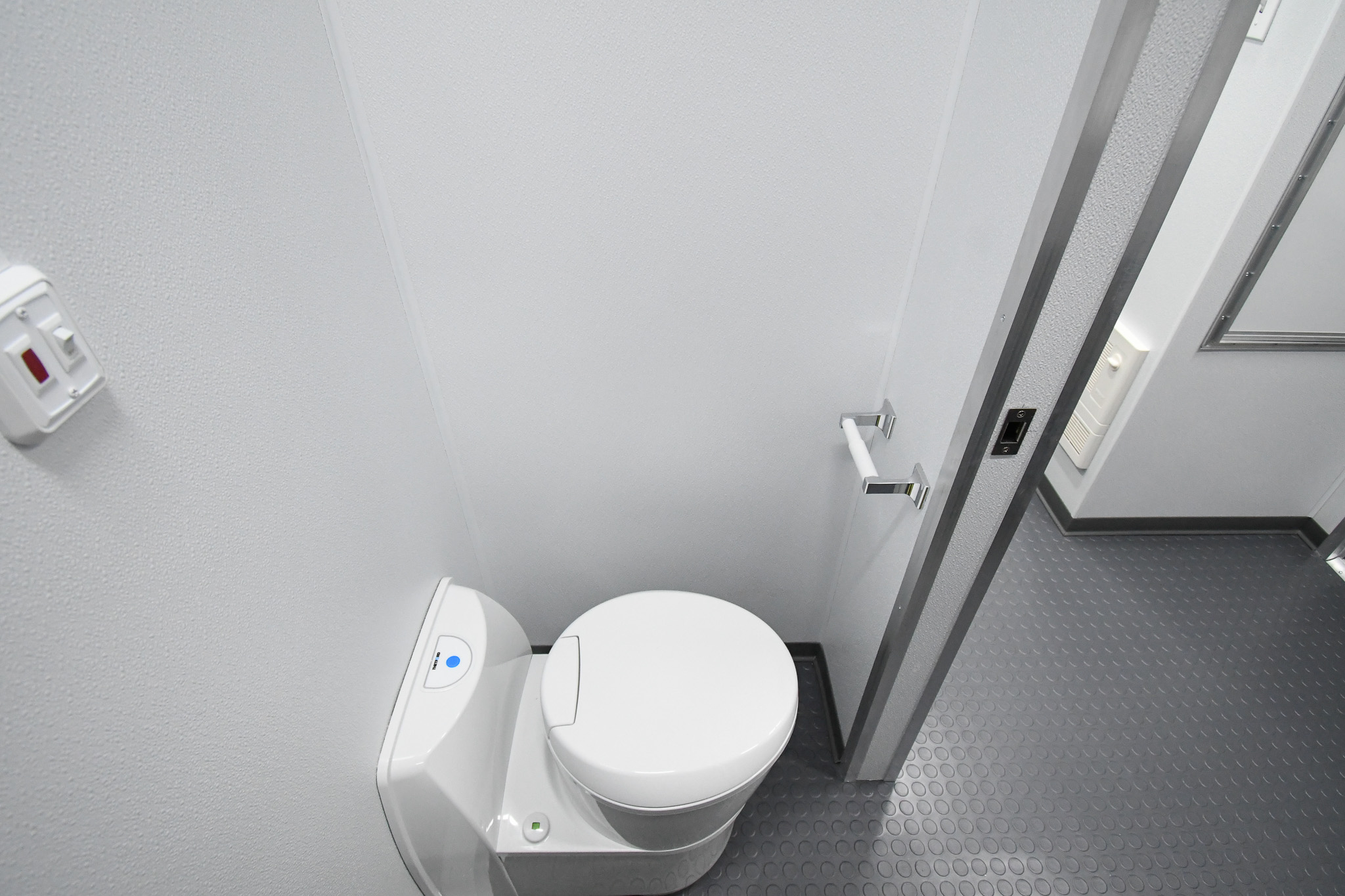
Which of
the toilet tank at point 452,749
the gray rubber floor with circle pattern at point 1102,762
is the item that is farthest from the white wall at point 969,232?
the toilet tank at point 452,749

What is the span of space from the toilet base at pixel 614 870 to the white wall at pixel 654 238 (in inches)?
21.8

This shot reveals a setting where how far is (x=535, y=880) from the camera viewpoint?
Answer: 1.15 metres

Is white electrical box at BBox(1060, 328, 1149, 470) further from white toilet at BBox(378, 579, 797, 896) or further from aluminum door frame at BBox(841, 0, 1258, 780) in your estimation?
white toilet at BBox(378, 579, 797, 896)

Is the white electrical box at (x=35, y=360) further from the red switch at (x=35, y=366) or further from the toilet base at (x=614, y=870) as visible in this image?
the toilet base at (x=614, y=870)

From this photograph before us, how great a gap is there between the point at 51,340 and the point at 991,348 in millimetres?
829

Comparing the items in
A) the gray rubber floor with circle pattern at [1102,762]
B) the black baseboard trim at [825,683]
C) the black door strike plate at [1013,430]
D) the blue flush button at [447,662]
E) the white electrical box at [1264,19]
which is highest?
the white electrical box at [1264,19]

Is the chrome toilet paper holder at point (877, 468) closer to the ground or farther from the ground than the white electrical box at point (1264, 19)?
closer to the ground

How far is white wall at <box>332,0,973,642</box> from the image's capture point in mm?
792

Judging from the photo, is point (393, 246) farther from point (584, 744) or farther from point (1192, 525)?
point (1192, 525)


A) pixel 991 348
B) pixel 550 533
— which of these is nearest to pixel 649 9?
pixel 991 348

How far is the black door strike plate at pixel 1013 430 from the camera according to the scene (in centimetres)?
78

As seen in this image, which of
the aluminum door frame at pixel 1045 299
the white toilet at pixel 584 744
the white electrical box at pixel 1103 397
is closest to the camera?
the aluminum door frame at pixel 1045 299

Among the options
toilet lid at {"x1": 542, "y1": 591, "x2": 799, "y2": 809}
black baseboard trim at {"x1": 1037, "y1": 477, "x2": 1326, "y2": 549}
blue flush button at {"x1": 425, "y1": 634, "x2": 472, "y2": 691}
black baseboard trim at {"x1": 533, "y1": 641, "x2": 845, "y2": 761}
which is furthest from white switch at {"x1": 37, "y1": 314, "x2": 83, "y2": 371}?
black baseboard trim at {"x1": 1037, "y1": 477, "x2": 1326, "y2": 549}

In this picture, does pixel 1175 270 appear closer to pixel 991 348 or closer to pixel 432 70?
pixel 991 348
